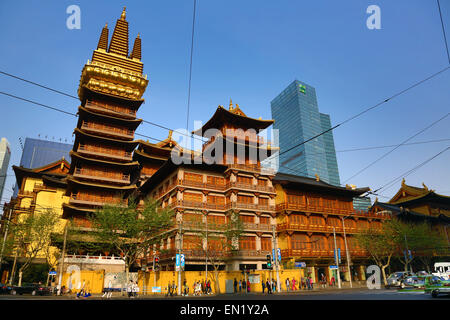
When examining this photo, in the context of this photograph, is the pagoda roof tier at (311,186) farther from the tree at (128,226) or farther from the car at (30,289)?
the car at (30,289)

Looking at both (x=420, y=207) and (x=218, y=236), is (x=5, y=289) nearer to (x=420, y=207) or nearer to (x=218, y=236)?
(x=218, y=236)

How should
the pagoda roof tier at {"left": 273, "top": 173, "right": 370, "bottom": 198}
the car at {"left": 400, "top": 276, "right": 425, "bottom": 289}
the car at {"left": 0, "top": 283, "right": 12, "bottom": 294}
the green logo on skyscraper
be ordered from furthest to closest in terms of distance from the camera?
the green logo on skyscraper < the pagoda roof tier at {"left": 273, "top": 173, "right": 370, "bottom": 198} < the car at {"left": 0, "top": 283, "right": 12, "bottom": 294} < the car at {"left": 400, "top": 276, "right": 425, "bottom": 289}

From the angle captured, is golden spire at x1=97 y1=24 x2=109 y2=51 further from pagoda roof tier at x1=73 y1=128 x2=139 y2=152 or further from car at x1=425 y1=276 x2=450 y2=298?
car at x1=425 y1=276 x2=450 y2=298

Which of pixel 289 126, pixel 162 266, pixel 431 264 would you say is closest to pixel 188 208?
pixel 162 266

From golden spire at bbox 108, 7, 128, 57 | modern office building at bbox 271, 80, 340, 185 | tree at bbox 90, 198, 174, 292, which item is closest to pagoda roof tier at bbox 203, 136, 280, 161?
tree at bbox 90, 198, 174, 292

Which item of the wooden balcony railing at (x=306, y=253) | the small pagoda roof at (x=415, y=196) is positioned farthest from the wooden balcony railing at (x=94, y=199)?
the small pagoda roof at (x=415, y=196)

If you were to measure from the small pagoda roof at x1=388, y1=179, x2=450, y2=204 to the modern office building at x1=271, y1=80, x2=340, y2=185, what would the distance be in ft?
286

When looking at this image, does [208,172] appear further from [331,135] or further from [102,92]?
[331,135]

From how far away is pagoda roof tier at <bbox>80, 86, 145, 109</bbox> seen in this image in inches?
2029

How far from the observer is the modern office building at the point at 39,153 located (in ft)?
610

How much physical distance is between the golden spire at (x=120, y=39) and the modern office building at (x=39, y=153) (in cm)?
14324

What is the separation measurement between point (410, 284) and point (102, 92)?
5083 cm

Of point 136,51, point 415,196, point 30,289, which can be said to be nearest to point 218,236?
point 30,289

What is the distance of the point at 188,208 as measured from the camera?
39.2 meters
